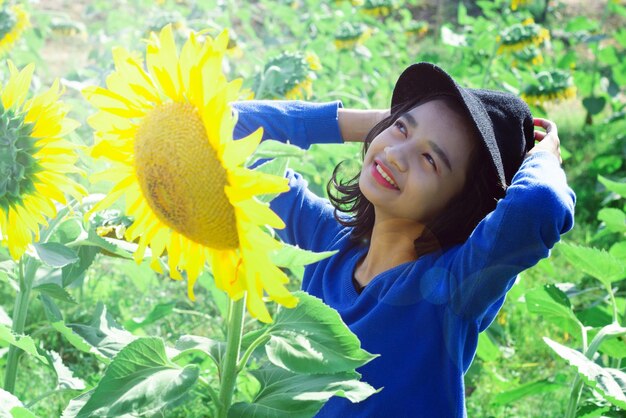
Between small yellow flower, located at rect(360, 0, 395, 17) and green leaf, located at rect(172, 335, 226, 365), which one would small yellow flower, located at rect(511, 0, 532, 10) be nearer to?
small yellow flower, located at rect(360, 0, 395, 17)

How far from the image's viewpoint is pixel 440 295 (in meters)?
1.28

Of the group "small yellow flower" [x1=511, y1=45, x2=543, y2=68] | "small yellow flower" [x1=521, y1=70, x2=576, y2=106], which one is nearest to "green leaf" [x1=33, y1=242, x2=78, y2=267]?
"small yellow flower" [x1=521, y1=70, x2=576, y2=106]

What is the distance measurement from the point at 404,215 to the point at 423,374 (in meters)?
0.20

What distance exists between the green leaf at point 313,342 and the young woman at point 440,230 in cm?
25

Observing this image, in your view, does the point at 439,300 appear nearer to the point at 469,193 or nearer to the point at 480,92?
the point at 469,193

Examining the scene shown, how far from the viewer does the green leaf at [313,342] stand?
1002 millimetres

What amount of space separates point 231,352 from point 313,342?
114 millimetres

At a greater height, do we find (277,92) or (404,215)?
(404,215)

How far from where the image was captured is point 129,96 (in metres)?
0.97

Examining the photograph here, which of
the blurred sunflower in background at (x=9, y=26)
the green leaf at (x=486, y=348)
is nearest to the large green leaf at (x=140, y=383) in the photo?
the green leaf at (x=486, y=348)

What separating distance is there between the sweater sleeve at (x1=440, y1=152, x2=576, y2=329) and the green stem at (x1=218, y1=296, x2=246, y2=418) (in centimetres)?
29

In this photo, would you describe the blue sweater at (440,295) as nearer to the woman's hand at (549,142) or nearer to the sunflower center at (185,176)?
the woman's hand at (549,142)

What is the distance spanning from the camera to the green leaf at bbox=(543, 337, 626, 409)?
1281mm

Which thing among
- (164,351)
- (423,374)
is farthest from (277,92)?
(164,351)
